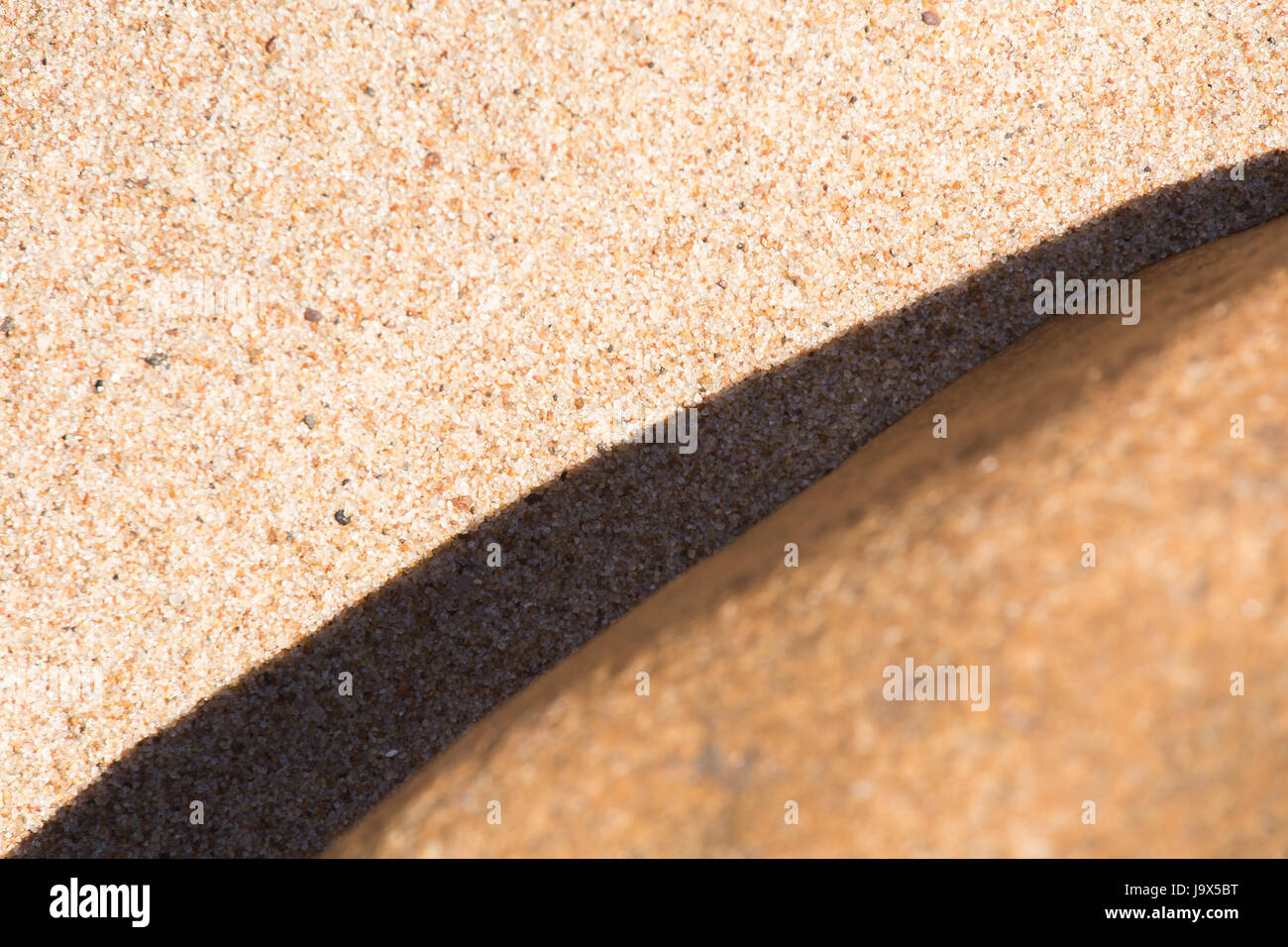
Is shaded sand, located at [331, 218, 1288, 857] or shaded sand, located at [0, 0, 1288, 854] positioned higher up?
shaded sand, located at [0, 0, 1288, 854]

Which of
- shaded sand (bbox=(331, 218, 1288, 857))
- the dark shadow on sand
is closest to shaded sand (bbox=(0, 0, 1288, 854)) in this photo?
the dark shadow on sand

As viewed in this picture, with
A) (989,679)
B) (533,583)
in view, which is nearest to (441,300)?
(533,583)

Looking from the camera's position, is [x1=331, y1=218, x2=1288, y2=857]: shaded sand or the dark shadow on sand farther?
the dark shadow on sand

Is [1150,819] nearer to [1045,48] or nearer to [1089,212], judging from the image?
[1089,212]

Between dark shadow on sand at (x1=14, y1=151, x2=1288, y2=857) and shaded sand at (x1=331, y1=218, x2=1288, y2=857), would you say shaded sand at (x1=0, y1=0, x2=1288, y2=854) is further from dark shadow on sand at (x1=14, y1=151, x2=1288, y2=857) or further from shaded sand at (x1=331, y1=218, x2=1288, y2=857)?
shaded sand at (x1=331, y1=218, x2=1288, y2=857)

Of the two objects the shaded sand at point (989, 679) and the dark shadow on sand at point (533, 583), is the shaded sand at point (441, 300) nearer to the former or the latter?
the dark shadow on sand at point (533, 583)

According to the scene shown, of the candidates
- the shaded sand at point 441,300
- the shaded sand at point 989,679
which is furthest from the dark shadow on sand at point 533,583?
the shaded sand at point 989,679
